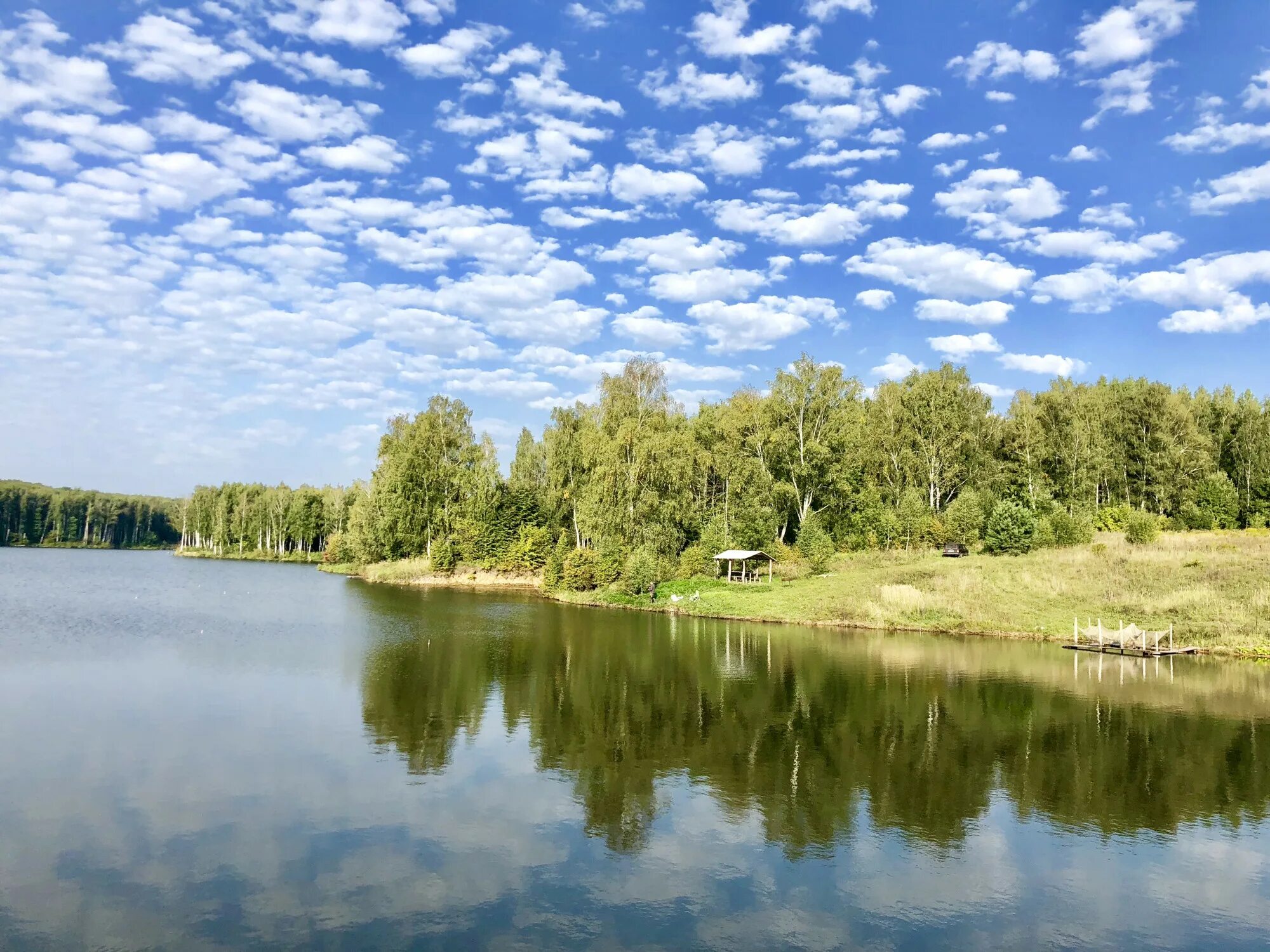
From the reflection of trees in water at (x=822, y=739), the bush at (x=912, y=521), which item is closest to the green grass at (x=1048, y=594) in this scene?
the bush at (x=912, y=521)

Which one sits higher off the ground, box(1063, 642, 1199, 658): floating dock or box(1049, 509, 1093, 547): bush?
box(1049, 509, 1093, 547): bush

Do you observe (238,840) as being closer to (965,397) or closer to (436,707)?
(436,707)

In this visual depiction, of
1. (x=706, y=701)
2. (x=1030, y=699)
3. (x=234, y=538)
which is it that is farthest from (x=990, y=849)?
(x=234, y=538)

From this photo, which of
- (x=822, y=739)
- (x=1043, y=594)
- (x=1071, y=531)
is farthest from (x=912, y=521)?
(x=822, y=739)

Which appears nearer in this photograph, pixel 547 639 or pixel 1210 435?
pixel 547 639

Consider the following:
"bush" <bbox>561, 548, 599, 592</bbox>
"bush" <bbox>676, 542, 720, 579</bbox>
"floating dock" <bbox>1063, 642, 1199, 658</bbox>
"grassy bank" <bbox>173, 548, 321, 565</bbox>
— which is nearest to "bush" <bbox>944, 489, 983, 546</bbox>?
"bush" <bbox>676, 542, 720, 579</bbox>

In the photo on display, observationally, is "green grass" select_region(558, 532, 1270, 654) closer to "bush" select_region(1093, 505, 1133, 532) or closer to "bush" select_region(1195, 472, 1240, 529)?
"bush" select_region(1093, 505, 1133, 532)

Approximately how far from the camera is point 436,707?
95.0 feet

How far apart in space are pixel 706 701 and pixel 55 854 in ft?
67.9

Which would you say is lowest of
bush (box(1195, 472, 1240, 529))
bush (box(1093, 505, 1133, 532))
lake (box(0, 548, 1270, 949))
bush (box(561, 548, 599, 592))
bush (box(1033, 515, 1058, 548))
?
lake (box(0, 548, 1270, 949))

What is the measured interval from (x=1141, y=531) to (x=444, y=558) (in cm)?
6598

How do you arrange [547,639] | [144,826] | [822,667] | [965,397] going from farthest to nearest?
1. [965,397]
2. [547,639]
3. [822,667]
4. [144,826]

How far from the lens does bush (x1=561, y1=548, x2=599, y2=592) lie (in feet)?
228

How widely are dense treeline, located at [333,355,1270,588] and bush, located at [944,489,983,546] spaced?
0.16 m
